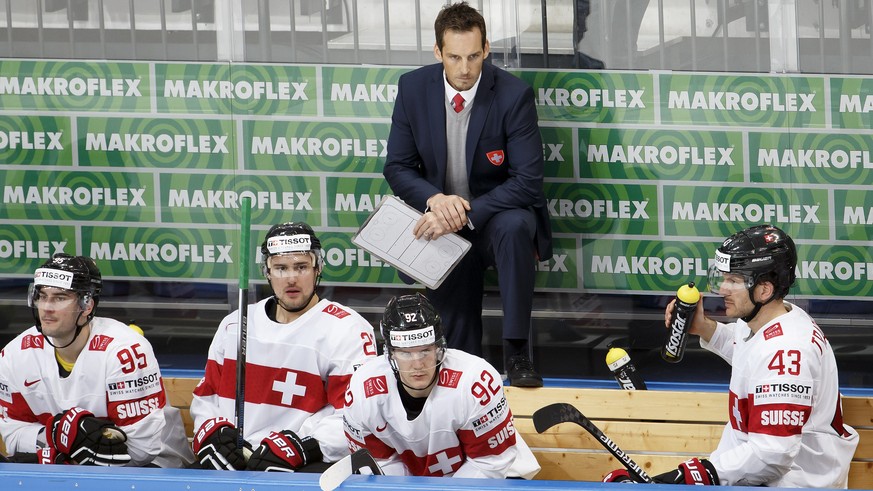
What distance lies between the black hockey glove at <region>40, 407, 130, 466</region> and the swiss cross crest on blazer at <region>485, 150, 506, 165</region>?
59.9 inches

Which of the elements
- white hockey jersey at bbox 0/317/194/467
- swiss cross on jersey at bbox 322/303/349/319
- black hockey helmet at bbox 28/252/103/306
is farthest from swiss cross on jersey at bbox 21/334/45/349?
swiss cross on jersey at bbox 322/303/349/319

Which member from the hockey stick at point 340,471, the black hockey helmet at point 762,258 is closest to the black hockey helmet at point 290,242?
the hockey stick at point 340,471

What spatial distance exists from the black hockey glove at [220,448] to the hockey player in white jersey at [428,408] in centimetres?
37

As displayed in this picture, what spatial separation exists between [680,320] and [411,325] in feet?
3.17

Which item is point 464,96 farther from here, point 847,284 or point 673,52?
point 847,284

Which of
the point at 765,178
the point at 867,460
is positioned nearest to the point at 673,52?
the point at 765,178

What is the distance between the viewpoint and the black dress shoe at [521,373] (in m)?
3.68

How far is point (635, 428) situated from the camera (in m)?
3.54

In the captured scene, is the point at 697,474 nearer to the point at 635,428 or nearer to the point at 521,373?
the point at 635,428

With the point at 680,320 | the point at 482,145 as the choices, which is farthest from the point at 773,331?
the point at 482,145

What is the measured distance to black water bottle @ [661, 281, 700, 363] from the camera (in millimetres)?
3365

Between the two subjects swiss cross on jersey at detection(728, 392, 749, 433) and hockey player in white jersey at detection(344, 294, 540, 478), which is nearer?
hockey player in white jersey at detection(344, 294, 540, 478)

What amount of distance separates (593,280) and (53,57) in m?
2.32

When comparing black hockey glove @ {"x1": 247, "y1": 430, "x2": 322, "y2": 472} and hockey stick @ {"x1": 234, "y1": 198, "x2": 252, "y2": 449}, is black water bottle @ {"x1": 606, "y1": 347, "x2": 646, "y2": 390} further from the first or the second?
hockey stick @ {"x1": 234, "y1": 198, "x2": 252, "y2": 449}
